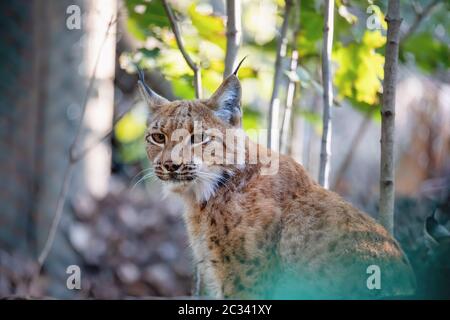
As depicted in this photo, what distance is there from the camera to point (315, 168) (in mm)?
9414

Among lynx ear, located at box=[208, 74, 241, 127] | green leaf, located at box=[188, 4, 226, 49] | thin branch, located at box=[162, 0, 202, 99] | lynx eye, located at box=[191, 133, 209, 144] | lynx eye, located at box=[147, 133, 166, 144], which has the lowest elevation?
lynx eye, located at box=[191, 133, 209, 144]

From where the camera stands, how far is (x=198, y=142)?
3.89 m

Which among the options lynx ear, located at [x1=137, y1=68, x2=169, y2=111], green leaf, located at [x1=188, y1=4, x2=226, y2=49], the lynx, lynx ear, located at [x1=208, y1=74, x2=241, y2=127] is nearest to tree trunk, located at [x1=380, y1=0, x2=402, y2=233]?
the lynx

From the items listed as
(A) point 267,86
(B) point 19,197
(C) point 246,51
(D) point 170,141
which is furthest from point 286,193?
(B) point 19,197

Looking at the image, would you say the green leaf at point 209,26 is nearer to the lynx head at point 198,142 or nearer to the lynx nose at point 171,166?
the lynx head at point 198,142

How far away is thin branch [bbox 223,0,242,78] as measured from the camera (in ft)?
13.9

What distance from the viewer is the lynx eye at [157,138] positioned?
4012 mm

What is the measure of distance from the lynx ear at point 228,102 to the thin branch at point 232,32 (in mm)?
435

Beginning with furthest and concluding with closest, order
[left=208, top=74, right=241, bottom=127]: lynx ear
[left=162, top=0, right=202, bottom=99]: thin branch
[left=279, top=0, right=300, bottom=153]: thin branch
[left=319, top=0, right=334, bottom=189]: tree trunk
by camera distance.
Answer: [left=279, top=0, right=300, bottom=153]: thin branch < [left=162, top=0, right=202, bottom=99]: thin branch < [left=319, top=0, right=334, bottom=189]: tree trunk < [left=208, top=74, right=241, bottom=127]: lynx ear

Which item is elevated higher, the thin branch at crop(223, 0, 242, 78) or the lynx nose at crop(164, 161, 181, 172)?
the thin branch at crop(223, 0, 242, 78)

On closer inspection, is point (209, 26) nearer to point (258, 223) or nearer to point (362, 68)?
point (362, 68)

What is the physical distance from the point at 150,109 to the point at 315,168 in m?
5.39

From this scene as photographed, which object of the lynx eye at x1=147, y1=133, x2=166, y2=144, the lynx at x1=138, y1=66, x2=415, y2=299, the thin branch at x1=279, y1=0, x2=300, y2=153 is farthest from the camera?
the thin branch at x1=279, y1=0, x2=300, y2=153

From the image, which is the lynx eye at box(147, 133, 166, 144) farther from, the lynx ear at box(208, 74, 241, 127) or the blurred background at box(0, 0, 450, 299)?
the blurred background at box(0, 0, 450, 299)
